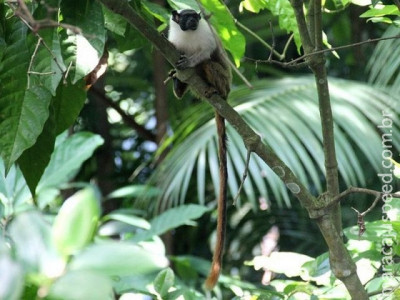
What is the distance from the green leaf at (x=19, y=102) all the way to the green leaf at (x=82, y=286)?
2.71ft

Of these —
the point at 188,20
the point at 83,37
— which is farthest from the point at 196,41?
the point at 83,37

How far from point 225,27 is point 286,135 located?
1.53 meters

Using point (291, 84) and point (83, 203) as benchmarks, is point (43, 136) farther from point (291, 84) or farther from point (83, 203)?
point (291, 84)

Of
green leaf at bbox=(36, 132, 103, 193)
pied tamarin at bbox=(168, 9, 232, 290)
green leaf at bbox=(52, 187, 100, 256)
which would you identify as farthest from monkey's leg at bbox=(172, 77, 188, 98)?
green leaf at bbox=(52, 187, 100, 256)

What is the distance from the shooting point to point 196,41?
8.24ft

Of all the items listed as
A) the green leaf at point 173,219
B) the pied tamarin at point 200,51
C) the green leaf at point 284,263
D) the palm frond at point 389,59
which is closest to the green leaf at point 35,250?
the green leaf at point 284,263

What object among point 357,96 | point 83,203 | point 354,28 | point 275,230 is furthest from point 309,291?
point 354,28

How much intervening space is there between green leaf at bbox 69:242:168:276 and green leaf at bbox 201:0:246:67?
994 millimetres

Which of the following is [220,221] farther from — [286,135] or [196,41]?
[286,135]

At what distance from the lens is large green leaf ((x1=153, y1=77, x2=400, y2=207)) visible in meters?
2.89

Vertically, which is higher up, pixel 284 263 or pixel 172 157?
pixel 172 157

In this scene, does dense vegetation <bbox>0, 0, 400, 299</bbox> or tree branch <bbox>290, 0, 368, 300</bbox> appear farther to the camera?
tree branch <bbox>290, 0, 368, 300</bbox>

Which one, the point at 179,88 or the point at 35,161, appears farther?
the point at 179,88

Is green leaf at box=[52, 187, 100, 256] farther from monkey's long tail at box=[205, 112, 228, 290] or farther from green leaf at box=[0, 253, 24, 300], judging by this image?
monkey's long tail at box=[205, 112, 228, 290]
